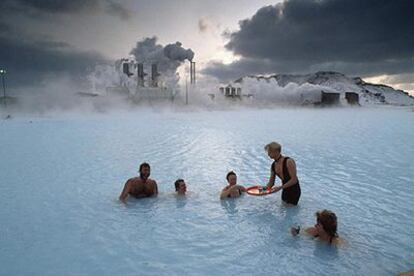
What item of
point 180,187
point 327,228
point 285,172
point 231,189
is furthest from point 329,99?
point 327,228

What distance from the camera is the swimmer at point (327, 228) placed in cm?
405

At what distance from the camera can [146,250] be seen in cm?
421

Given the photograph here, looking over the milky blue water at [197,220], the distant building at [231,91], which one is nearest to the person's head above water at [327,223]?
the milky blue water at [197,220]

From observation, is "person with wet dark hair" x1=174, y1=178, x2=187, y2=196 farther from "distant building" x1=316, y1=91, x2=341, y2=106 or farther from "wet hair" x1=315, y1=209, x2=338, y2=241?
"distant building" x1=316, y1=91, x2=341, y2=106

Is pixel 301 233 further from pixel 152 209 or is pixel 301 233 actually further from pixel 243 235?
pixel 152 209

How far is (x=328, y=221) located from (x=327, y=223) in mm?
39

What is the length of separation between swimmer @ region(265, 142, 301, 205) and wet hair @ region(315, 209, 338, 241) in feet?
3.78

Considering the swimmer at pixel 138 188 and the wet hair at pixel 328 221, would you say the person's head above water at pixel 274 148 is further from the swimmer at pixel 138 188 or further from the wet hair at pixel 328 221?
the swimmer at pixel 138 188

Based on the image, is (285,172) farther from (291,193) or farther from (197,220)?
(197,220)

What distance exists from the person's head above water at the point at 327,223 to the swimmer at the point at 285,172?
3.66ft

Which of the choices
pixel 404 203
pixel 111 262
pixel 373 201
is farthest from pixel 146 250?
pixel 404 203

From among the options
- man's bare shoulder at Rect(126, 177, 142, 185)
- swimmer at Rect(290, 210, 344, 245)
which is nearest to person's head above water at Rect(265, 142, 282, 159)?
swimmer at Rect(290, 210, 344, 245)

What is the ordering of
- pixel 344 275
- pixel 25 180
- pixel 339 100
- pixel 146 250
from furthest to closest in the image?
1. pixel 339 100
2. pixel 25 180
3. pixel 146 250
4. pixel 344 275

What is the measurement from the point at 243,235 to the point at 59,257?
7.81 ft
